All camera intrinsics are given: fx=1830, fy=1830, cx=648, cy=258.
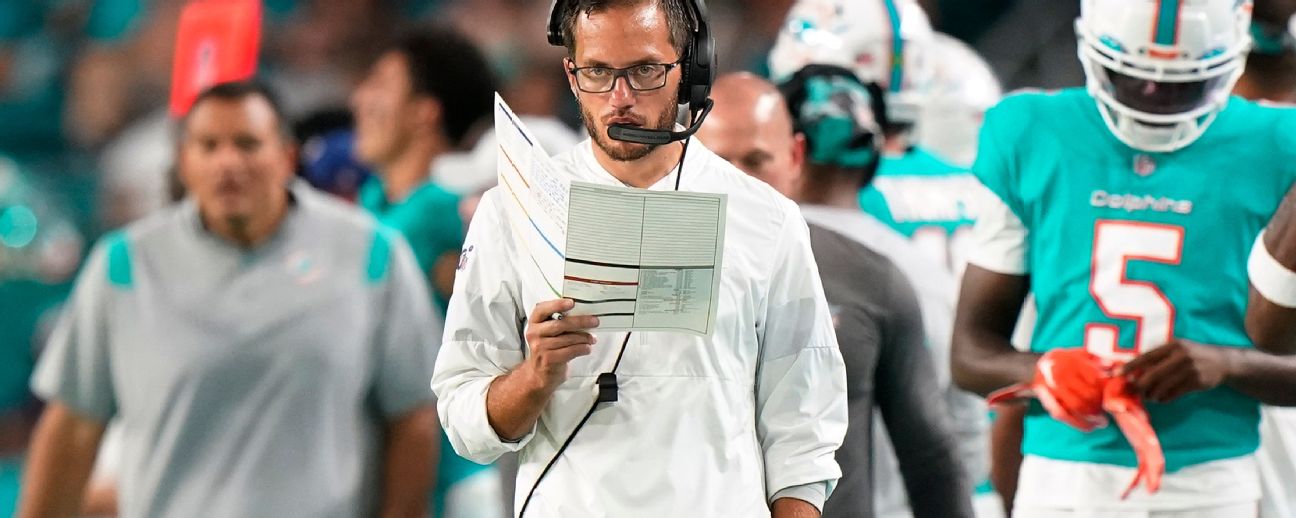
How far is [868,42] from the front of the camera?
6.18 meters

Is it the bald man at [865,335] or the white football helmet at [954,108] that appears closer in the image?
the bald man at [865,335]

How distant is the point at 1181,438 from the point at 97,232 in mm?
6350

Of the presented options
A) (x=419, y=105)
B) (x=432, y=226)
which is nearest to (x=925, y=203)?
(x=432, y=226)

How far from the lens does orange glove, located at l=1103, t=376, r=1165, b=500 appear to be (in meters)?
3.30

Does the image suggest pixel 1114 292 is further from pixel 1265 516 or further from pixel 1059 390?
pixel 1265 516

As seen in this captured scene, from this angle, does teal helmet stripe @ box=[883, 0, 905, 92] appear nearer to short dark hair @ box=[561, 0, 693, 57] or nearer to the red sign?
the red sign

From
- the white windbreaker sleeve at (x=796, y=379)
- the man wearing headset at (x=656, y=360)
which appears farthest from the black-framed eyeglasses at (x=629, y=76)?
the white windbreaker sleeve at (x=796, y=379)

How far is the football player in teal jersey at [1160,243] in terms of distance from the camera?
11.3ft

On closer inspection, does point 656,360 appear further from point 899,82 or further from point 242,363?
point 899,82

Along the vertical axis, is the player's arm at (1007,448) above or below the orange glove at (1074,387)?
below

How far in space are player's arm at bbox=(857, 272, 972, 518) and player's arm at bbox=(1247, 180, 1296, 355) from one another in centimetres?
63

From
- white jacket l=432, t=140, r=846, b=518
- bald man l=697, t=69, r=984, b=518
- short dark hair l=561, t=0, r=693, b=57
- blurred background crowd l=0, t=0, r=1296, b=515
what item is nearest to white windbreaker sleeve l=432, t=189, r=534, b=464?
white jacket l=432, t=140, r=846, b=518

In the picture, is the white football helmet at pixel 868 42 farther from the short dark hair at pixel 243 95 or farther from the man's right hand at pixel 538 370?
the man's right hand at pixel 538 370

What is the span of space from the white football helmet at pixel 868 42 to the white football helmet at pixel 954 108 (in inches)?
11.4
